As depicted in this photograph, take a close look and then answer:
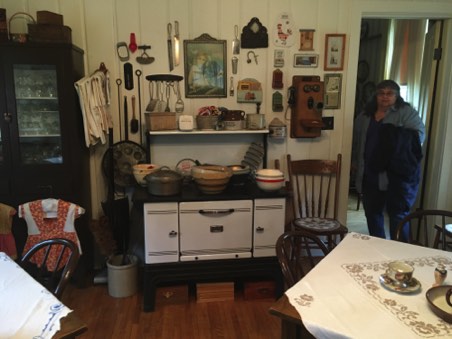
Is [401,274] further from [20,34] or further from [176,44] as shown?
[20,34]

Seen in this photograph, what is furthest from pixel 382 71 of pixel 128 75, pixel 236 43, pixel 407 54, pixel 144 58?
pixel 128 75

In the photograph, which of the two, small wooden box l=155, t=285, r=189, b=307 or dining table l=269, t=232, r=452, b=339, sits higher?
dining table l=269, t=232, r=452, b=339

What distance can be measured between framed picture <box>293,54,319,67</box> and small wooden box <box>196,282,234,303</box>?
175 cm

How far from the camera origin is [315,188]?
3162 mm

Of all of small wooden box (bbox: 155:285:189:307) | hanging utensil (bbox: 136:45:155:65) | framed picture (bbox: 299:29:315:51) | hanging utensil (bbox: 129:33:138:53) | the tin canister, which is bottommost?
small wooden box (bbox: 155:285:189:307)

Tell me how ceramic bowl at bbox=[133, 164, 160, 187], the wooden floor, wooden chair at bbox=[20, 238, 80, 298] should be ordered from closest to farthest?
wooden chair at bbox=[20, 238, 80, 298] < the wooden floor < ceramic bowl at bbox=[133, 164, 160, 187]

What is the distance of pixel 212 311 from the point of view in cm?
250

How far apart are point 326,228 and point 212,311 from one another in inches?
38.9

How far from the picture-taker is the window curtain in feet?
12.5

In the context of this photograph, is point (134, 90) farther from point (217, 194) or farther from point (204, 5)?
point (217, 194)

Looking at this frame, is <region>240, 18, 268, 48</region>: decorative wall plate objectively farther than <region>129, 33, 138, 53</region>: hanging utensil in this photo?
Yes

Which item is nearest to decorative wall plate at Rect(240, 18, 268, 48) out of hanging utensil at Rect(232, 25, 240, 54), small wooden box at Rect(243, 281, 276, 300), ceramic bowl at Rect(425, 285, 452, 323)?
hanging utensil at Rect(232, 25, 240, 54)

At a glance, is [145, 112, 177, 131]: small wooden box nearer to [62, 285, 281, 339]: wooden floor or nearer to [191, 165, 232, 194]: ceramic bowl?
[191, 165, 232, 194]: ceramic bowl

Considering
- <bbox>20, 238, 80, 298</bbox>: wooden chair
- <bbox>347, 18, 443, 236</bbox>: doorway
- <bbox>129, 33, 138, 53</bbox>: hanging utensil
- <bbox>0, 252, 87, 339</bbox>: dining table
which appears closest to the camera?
<bbox>0, 252, 87, 339</bbox>: dining table
